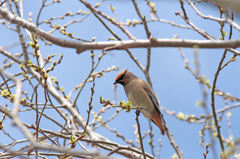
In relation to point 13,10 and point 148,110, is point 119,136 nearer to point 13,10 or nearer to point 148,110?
point 148,110

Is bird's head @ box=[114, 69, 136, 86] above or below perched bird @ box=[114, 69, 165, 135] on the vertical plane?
above

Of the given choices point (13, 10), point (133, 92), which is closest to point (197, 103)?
point (133, 92)

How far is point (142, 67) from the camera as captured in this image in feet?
17.4

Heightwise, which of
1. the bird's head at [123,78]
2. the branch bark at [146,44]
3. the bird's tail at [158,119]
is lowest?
the branch bark at [146,44]

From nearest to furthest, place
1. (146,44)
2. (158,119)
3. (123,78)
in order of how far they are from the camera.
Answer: (146,44), (158,119), (123,78)

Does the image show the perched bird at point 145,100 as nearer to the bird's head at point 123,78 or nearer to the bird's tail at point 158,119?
the bird's tail at point 158,119

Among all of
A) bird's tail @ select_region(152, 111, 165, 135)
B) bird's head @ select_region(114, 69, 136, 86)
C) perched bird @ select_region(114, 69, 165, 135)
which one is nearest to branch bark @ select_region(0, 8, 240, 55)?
perched bird @ select_region(114, 69, 165, 135)

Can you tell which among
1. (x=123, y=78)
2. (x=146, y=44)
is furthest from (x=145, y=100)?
(x=146, y=44)

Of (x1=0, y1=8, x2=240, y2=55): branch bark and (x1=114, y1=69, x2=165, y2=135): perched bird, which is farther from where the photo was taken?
(x1=114, y1=69, x2=165, y2=135): perched bird

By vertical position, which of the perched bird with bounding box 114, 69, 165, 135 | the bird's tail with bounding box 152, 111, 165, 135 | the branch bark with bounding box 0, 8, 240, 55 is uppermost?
the perched bird with bounding box 114, 69, 165, 135

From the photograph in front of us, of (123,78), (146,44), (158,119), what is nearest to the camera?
(146,44)

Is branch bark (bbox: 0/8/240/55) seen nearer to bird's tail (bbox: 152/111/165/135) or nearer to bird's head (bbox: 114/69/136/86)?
bird's tail (bbox: 152/111/165/135)

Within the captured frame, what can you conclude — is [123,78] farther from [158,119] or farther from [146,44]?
[146,44]

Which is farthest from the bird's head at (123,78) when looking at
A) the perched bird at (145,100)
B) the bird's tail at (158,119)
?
the bird's tail at (158,119)
